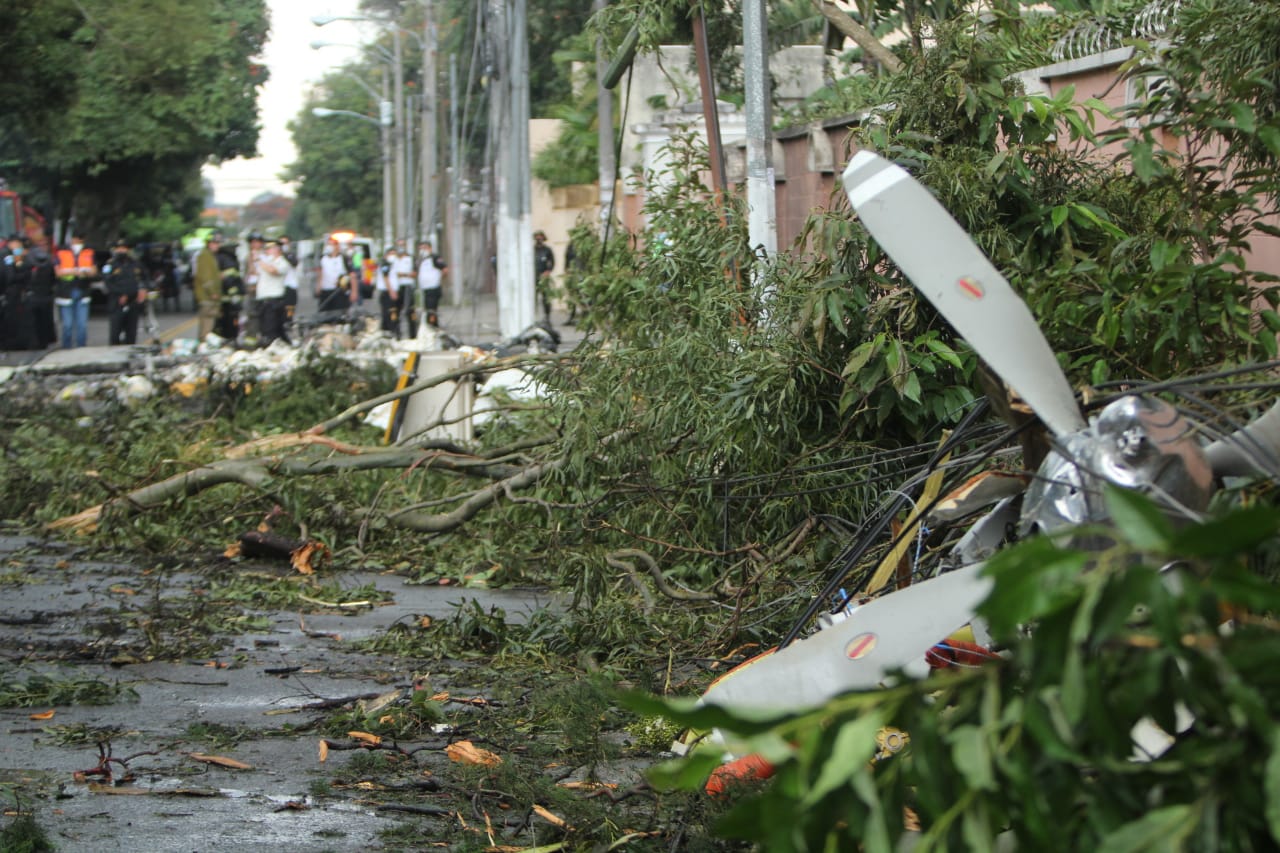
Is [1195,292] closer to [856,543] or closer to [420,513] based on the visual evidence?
[856,543]

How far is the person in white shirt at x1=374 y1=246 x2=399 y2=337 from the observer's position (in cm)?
2873

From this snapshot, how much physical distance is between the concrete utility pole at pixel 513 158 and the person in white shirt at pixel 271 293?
3684 millimetres

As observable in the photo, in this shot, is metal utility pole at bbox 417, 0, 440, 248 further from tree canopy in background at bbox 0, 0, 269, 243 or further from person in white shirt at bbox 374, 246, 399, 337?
tree canopy in background at bbox 0, 0, 269, 243

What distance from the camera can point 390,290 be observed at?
2938 cm

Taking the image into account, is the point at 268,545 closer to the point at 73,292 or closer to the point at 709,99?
the point at 709,99

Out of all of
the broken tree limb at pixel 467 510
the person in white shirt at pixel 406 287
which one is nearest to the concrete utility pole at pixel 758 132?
the broken tree limb at pixel 467 510

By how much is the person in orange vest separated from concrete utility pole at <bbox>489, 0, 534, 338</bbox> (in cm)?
841

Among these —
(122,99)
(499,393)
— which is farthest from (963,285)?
(122,99)

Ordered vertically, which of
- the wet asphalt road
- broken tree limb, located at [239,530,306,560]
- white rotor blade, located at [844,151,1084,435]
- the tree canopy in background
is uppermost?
the tree canopy in background

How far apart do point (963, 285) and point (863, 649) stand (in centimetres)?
95

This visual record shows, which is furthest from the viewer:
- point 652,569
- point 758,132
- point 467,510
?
point 758,132

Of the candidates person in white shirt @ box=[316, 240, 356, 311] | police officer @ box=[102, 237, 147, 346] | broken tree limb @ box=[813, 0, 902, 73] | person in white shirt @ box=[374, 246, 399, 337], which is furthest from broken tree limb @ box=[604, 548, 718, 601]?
person in white shirt @ box=[316, 240, 356, 311]

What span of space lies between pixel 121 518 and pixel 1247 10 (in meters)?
7.74

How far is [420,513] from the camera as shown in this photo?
31.4 ft
